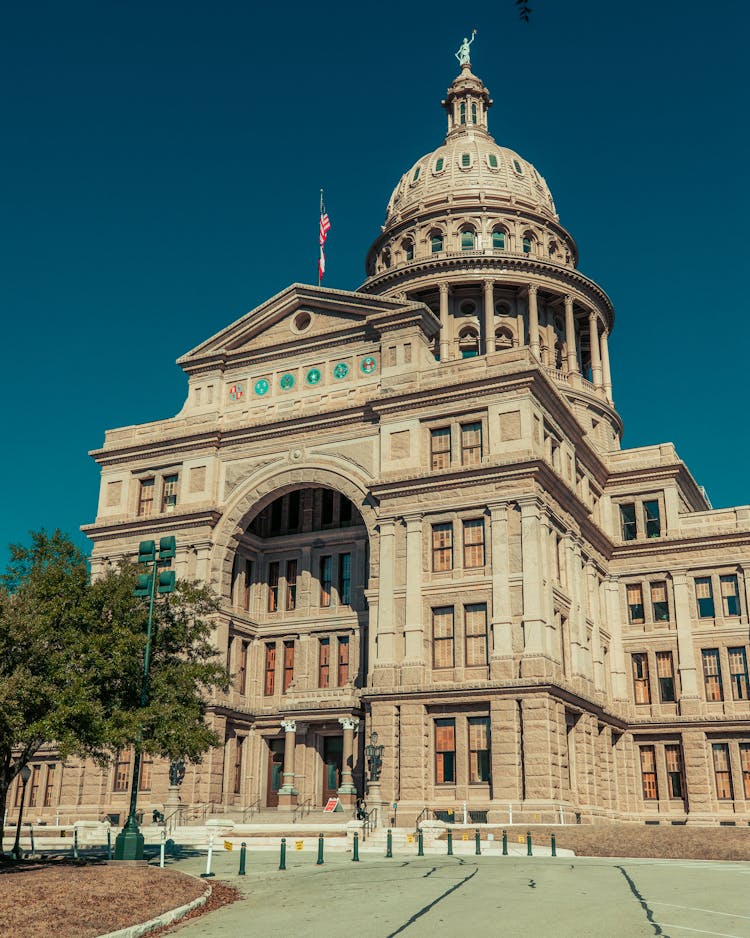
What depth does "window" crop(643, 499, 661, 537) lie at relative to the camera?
57.2 meters

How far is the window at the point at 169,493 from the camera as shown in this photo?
53156 mm

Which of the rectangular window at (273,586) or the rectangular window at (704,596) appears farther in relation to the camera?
the rectangular window at (704,596)

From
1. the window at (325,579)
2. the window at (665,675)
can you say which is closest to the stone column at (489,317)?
the window at (325,579)

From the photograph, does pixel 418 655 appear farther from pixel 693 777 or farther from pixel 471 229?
pixel 471 229

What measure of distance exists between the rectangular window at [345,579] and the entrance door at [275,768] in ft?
25.3

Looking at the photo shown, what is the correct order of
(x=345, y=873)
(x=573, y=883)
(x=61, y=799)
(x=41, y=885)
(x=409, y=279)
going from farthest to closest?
1. (x=409, y=279)
2. (x=61, y=799)
3. (x=345, y=873)
4. (x=573, y=883)
5. (x=41, y=885)

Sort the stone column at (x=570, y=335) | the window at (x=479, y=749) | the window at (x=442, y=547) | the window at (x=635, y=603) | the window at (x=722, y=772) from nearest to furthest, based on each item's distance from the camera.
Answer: the window at (x=479, y=749) < the window at (x=442, y=547) < the window at (x=722, y=772) < the window at (x=635, y=603) < the stone column at (x=570, y=335)

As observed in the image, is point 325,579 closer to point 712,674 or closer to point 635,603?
point 635,603

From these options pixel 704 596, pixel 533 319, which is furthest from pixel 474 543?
pixel 533 319

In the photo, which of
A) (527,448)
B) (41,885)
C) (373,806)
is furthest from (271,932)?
(527,448)

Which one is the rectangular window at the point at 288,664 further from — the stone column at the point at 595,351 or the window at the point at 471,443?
the stone column at the point at 595,351

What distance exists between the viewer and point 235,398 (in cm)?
5356

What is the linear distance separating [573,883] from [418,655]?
20.9m

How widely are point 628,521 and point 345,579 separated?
17.0m
